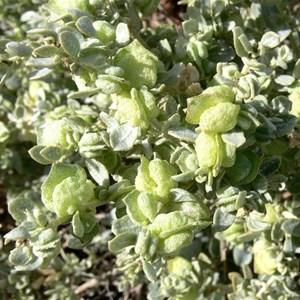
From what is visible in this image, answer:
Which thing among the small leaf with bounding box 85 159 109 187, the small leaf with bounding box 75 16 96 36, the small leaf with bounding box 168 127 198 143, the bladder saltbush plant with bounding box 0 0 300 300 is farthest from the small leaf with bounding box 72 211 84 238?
the small leaf with bounding box 75 16 96 36

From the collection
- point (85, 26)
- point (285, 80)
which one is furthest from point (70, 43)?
point (285, 80)

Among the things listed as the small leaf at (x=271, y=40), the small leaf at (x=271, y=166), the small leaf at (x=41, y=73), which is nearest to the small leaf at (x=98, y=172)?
the small leaf at (x=41, y=73)

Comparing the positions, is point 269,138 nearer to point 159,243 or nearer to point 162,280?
point 159,243

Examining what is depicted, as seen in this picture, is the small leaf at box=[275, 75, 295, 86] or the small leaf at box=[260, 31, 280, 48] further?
the small leaf at box=[275, 75, 295, 86]

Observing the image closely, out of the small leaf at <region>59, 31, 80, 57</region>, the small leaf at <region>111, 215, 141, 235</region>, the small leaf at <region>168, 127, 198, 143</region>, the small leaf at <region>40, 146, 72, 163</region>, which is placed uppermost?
Result: the small leaf at <region>59, 31, 80, 57</region>

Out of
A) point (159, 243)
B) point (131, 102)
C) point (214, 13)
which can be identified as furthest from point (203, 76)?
point (159, 243)

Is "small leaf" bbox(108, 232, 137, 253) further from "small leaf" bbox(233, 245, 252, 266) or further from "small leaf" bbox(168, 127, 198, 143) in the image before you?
"small leaf" bbox(233, 245, 252, 266)

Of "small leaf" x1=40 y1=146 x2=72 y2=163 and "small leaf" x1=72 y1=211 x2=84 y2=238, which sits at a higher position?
"small leaf" x1=40 y1=146 x2=72 y2=163

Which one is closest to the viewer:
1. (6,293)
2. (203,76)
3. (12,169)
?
(203,76)
